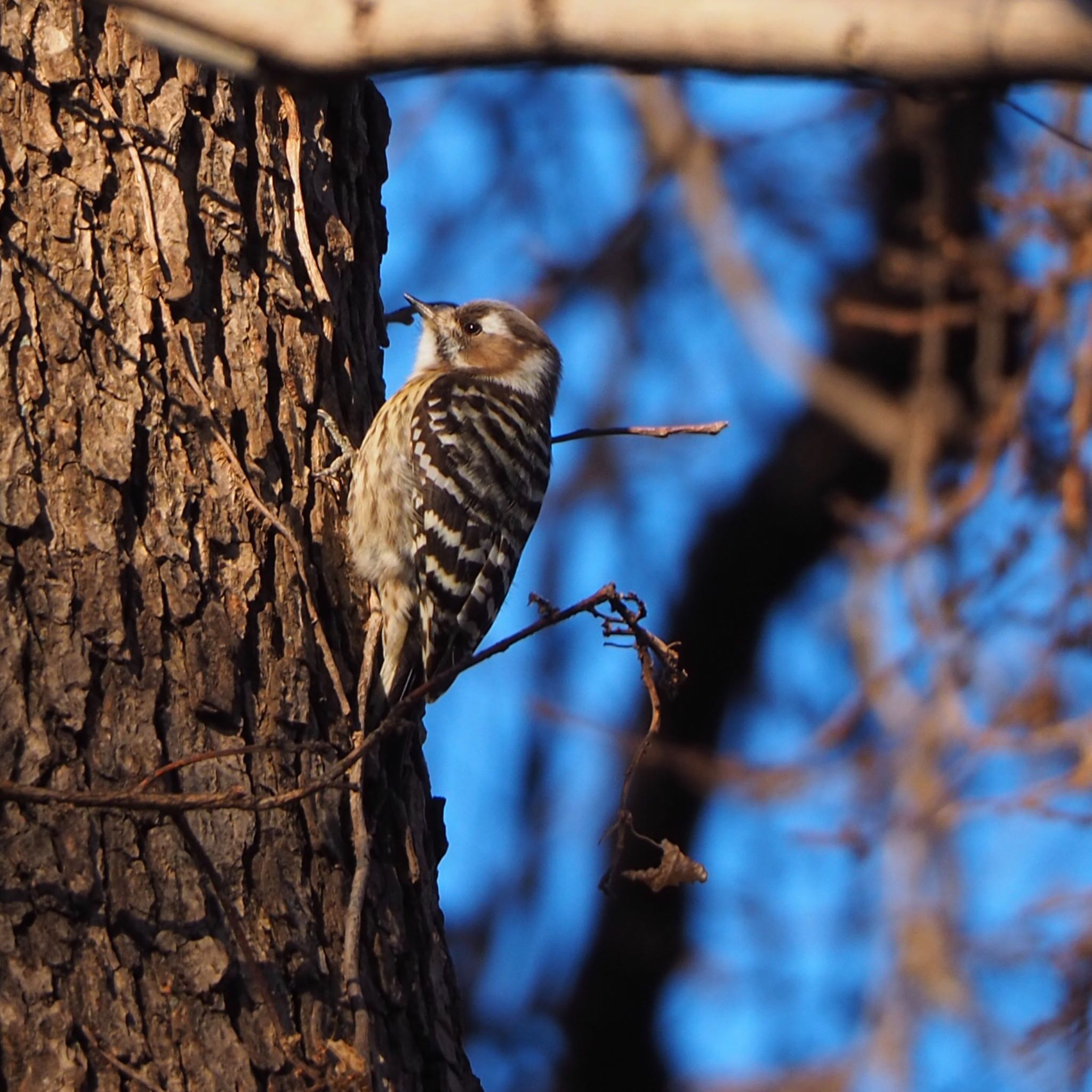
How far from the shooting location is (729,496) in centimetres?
771

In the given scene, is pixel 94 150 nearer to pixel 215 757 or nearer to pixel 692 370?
pixel 215 757

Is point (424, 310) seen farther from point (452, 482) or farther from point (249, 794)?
point (249, 794)

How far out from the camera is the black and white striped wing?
5.09 meters

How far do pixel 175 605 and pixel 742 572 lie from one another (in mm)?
4406

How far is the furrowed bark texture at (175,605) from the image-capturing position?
3104 millimetres

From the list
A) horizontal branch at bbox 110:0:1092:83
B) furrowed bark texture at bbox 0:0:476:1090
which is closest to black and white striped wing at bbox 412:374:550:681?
furrowed bark texture at bbox 0:0:476:1090

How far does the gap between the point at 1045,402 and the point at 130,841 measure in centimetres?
446

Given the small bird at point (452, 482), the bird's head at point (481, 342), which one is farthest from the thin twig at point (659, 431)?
the bird's head at point (481, 342)

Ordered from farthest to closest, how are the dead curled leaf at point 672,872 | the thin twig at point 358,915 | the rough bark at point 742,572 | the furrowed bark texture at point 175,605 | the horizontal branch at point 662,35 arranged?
the rough bark at point 742,572
the dead curled leaf at point 672,872
the thin twig at point 358,915
the furrowed bark texture at point 175,605
the horizontal branch at point 662,35

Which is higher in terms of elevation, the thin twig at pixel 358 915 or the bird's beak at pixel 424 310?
the bird's beak at pixel 424 310

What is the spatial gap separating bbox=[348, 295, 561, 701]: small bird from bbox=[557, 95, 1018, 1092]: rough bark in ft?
4.54

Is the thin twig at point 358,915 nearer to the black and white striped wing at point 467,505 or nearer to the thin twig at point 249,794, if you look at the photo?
the thin twig at point 249,794

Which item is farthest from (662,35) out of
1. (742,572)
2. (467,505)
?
(742,572)

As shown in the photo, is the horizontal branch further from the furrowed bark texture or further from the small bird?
the small bird
